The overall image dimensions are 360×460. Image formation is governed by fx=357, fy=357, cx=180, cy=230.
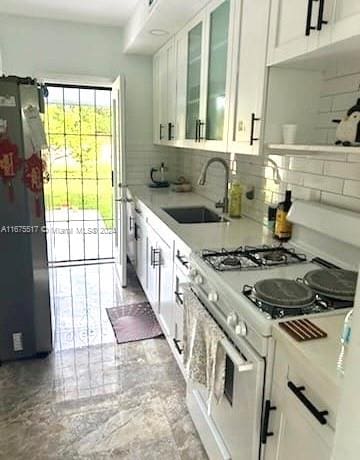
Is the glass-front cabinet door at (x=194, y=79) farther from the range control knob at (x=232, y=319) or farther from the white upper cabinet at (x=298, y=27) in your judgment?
the range control knob at (x=232, y=319)

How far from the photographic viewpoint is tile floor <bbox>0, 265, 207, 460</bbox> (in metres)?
1.71

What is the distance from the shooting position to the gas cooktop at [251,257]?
1541 millimetres

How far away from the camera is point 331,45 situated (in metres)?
1.21

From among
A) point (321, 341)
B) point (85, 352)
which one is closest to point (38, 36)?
point (85, 352)

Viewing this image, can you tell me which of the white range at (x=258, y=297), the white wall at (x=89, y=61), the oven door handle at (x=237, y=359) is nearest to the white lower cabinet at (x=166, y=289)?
the white range at (x=258, y=297)

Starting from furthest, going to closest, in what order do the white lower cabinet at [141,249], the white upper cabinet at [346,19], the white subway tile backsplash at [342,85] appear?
the white lower cabinet at [141,249]
the white subway tile backsplash at [342,85]
the white upper cabinet at [346,19]

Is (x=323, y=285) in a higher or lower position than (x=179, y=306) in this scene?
higher

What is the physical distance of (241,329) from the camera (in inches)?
47.3

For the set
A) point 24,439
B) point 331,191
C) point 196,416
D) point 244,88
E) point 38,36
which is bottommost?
point 24,439

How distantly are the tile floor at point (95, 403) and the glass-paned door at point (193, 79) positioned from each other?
1.63m

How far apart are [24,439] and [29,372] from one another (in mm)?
543

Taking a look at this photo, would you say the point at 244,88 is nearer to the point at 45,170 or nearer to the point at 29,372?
the point at 45,170

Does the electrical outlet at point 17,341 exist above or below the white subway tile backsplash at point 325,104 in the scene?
below

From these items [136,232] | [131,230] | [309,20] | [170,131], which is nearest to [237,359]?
[309,20]
